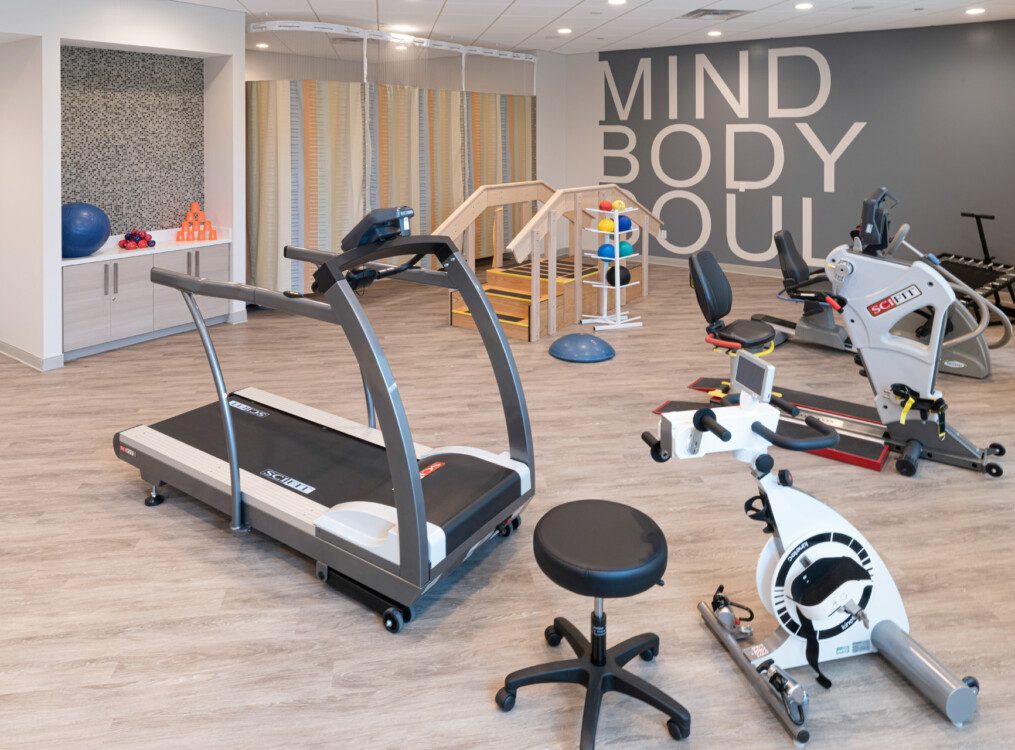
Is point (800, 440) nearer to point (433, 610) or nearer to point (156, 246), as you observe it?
point (433, 610)

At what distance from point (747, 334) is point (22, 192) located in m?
4.56

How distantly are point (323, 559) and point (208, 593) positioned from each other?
411 millimetres

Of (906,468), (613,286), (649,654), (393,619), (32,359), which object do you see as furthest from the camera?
(613,286)

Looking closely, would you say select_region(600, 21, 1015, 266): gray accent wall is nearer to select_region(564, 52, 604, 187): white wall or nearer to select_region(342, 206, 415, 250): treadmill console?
select_region(564, 52, 604, 187): white wall

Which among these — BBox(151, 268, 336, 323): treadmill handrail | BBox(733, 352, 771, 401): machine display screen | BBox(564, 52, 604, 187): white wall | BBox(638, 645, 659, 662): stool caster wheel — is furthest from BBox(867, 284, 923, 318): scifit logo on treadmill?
BBox(564, 52, 604, 187): white wall

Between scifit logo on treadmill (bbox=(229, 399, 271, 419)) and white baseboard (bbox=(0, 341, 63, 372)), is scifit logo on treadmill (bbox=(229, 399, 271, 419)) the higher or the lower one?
the lower one

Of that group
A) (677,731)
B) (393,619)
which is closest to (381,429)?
(393,619)

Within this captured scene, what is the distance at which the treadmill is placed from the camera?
2.75 meters

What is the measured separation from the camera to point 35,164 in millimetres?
5457

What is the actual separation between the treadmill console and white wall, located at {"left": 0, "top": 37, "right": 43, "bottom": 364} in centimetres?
359

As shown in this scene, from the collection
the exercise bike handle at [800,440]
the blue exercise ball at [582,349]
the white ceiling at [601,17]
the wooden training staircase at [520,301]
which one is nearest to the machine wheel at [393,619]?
the exercise bike handle at [800,440]

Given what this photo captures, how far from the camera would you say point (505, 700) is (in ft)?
7.99

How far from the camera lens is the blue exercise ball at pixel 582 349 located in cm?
601

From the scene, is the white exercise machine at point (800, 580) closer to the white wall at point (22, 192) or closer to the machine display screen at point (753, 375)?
the machine display screen at point (753, 375)
